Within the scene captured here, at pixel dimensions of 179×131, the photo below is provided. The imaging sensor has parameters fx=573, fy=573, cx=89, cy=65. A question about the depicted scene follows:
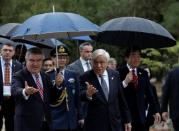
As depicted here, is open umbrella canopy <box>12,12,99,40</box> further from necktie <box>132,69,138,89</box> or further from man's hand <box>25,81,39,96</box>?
necktie <box>132,69,138,89</box>

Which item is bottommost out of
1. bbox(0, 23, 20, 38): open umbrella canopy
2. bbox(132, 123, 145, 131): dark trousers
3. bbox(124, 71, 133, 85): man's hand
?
bbox(132, 123, 145, 131): dark trousers

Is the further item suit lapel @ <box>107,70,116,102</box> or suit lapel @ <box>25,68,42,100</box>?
suit lapel @ <box>107,70,116,102</box>

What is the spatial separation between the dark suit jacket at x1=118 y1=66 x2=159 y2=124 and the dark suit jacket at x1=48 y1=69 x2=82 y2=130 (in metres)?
0.83

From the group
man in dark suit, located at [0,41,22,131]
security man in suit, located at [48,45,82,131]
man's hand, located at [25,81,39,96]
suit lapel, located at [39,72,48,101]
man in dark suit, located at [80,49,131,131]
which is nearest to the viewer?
man's hand, located at [25,81,39,96]

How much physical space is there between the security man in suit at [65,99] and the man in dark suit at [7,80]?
3.24ft

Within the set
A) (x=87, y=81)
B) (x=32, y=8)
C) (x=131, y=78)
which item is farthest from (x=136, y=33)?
(x=32, y=8)

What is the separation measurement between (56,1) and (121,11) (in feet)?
11.7

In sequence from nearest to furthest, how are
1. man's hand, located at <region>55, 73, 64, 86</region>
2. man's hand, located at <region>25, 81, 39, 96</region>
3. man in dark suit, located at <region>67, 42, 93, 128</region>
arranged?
man's hand, located at <region>25, 81, 39, 96</region>, man's hand, located at <region>55, 73, 64, 86</region>, man in dark suit, located at <region>67, 42, 93, 128</region>

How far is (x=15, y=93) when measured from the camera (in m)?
7.46

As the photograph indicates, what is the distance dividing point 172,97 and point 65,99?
162 centimetres

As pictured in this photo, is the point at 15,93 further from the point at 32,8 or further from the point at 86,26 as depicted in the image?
the point at 32,8

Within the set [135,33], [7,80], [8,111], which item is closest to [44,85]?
[7,80]

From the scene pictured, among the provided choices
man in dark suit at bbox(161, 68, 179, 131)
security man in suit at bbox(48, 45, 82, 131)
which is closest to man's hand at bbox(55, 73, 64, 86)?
security man in suit at bbox(48, 45, 82, 131)

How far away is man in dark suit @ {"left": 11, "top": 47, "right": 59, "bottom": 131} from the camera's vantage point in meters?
7.55
